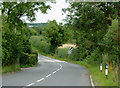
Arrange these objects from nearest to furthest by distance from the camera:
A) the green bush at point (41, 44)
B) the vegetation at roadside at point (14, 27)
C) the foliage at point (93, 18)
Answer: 1. the foliage at point (93, 18)
2. the vegetation at roadside at point (14, 27)
3. the green bush at point (41, 44)

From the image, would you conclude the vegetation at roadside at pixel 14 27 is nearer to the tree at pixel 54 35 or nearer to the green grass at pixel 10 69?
the green grass at pixel 10 69

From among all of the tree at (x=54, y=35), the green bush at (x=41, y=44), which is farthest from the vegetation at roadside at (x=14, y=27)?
the green bush at (x=41, y=44)

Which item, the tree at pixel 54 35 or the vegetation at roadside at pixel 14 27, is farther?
the tree at pixel 54 35

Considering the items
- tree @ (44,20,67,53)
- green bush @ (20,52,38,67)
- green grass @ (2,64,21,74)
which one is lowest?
green bush @ (20,52,38,67)

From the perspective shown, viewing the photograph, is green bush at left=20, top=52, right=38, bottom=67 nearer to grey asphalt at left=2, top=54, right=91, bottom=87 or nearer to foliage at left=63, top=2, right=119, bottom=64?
foliage at left=63, top=2, right=119, bottom=64

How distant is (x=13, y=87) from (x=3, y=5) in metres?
15.5

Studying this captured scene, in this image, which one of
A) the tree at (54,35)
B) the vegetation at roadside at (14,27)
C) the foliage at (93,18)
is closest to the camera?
the foliage at (93,18)

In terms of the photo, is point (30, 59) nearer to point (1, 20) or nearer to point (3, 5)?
point (3, 5)

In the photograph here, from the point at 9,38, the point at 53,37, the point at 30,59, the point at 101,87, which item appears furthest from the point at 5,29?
the point at 53,37

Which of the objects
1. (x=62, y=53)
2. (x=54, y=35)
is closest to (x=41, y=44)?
(x=54, y=35)

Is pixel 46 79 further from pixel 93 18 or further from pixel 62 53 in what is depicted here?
pixel 62 53

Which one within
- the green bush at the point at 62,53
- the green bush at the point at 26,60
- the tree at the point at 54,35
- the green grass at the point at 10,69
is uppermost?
the tree at the point at 54,35

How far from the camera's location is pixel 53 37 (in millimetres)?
89812

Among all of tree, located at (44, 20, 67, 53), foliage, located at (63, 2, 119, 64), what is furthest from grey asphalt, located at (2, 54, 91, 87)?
tree, located at (44, 20, 67, 53)
